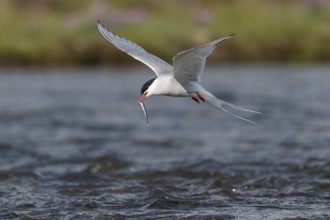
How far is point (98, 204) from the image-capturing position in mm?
7312

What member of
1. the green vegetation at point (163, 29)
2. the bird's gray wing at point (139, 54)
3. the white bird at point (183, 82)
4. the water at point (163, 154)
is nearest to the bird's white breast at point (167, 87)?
the white bird at point (183, 82)

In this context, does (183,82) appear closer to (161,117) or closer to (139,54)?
(139,54)

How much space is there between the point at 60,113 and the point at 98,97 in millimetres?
2377

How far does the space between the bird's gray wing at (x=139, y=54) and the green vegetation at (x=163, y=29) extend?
1384 centimetres

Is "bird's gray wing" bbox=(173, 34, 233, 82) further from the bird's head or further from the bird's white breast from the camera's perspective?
the bird's head

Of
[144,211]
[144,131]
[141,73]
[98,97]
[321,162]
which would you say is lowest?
[144,211]

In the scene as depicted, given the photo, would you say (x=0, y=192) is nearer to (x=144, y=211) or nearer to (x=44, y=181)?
(x=44, y=181)

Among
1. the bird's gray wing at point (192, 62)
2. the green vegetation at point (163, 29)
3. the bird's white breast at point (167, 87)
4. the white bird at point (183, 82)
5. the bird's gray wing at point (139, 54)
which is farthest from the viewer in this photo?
the green vegetation at point (163, 29)

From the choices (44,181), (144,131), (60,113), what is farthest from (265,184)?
(60,113)

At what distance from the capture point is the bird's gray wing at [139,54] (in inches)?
278

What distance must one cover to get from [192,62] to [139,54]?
3.01ft

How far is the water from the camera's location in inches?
285

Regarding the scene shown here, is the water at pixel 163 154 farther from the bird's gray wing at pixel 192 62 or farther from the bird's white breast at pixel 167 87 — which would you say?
the bird's gray wing at pixel 192 62

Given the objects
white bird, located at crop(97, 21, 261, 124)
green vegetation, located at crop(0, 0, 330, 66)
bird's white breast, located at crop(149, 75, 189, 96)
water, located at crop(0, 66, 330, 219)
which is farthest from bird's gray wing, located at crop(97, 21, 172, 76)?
green vegetation, located at crop(0, 0, 330, 66)
